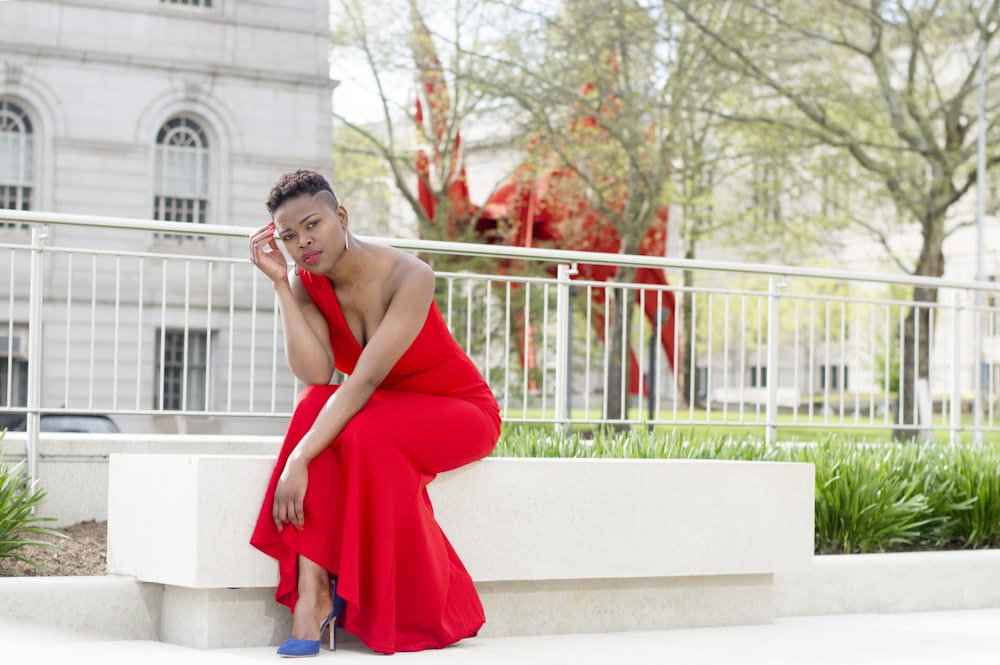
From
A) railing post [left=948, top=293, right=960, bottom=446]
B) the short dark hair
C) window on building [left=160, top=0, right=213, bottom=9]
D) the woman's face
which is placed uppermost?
window on building [left=160, top=0, right=213, bottom=9]

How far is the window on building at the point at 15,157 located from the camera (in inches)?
1153

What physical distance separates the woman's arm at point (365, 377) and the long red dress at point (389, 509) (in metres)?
0.05

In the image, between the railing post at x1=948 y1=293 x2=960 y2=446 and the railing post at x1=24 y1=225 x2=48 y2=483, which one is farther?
the railing post at x1=948 y1=293 x2=960 y2=446

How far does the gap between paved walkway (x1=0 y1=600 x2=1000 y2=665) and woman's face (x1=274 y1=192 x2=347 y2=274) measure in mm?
1354

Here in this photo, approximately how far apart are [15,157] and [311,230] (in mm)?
26698

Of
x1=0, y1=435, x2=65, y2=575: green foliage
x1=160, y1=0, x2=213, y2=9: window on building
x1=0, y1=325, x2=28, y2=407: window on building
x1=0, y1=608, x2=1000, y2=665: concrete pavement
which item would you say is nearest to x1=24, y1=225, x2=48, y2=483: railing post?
x1=0, y1=435, x2=65, y2=575: green foliage

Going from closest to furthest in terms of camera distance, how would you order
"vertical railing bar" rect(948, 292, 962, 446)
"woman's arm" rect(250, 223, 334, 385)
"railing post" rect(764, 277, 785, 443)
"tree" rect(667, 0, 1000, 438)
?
"woman's arm" rect(250, 223, 334, 385)
"railing post" rect(764, 277, 785, 443)
"vertical railing bar" rect(948, 292, 962, 446)
"tree" rect(667, 0, 1000, 438)

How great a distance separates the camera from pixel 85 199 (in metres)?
29.8

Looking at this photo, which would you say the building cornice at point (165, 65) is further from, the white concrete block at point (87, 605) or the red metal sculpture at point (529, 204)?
the white concrete block at point (87, 605)

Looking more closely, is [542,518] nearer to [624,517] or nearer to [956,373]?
[624,517]

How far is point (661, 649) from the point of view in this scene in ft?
16.5

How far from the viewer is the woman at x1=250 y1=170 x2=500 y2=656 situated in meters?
4.53

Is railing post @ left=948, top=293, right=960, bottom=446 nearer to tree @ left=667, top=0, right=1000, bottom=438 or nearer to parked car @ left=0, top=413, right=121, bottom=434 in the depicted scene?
parked car @ left=0, top=413, right=121, bottom=434

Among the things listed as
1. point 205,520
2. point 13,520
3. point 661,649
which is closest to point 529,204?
point 13,520
